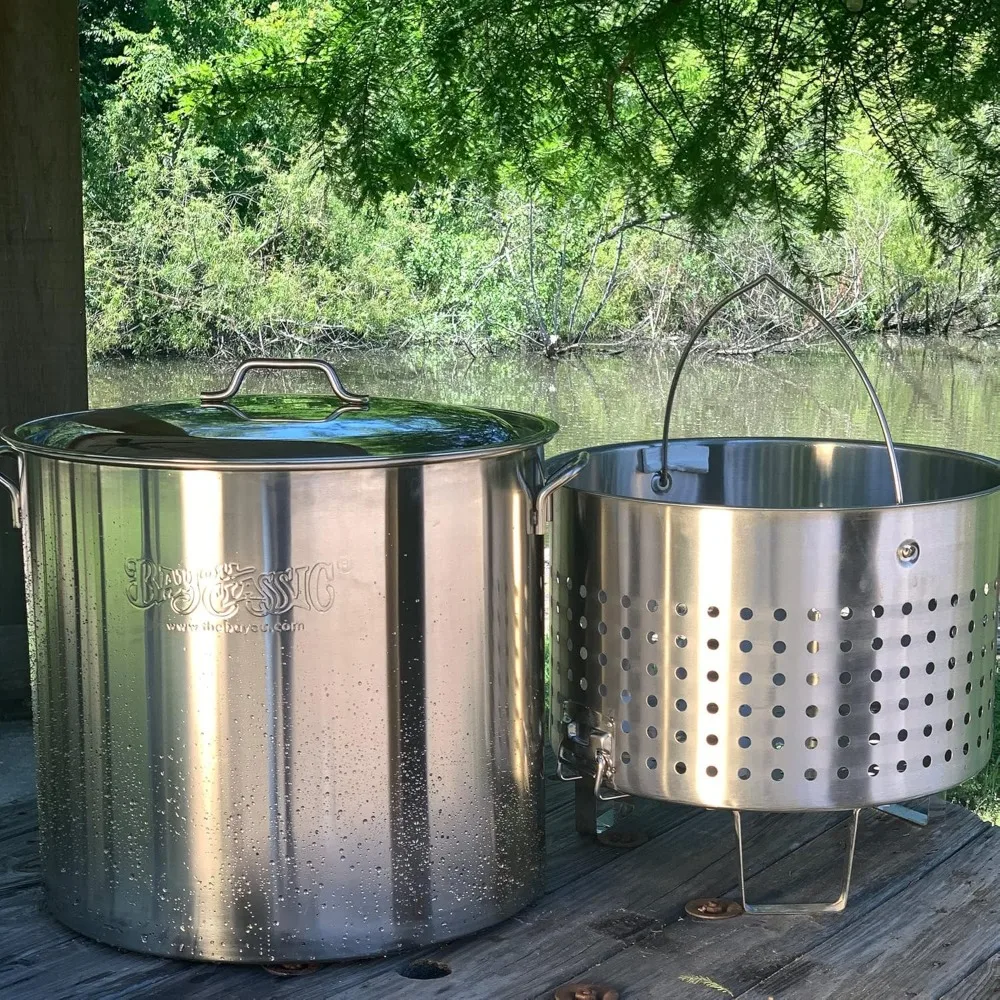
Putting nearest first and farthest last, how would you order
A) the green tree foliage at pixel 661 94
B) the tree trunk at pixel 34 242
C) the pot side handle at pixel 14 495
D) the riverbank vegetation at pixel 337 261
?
the pot side handle at pixel 14 495
the tree trunk at pixel 34 242
the green tree foliage at pixel 661 94
the riverbank vegetation at pixel 337 261

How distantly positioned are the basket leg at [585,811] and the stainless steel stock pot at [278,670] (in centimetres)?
32

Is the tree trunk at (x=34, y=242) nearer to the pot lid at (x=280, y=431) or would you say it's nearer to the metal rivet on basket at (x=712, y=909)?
the pot lid at (x=280, y=431)

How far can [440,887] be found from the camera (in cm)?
192

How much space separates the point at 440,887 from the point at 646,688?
16.1 inches

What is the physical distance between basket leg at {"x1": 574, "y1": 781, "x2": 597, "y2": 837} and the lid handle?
76cm

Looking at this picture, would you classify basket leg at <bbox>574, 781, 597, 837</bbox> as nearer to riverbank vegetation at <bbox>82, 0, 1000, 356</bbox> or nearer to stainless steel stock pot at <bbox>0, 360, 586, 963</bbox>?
stainless steel stock pot at <bbox>0, 360, 586, 963</bbox>

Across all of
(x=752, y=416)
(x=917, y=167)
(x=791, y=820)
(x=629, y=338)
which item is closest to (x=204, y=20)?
A: (x=629, y=338)

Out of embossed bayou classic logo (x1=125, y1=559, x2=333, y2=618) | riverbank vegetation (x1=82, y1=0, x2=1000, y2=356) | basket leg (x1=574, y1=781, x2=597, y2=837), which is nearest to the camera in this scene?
embossed bayou classic logo (x1=125, y1=559, x2=333, y2=618)

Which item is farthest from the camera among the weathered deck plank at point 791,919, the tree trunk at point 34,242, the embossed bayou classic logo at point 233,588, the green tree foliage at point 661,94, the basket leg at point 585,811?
the green tree foliage at point 661,94

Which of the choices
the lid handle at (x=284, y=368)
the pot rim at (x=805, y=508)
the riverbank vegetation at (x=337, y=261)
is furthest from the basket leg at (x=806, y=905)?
the riverbank vegetation at (x=337, y=261)

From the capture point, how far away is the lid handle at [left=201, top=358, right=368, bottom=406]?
1894 millimetres

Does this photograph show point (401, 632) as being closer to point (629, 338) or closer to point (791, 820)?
point (791, 820)

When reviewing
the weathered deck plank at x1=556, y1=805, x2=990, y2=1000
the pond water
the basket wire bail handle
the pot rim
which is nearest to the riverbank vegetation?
the pond water

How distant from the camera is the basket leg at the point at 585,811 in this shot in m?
2.29
